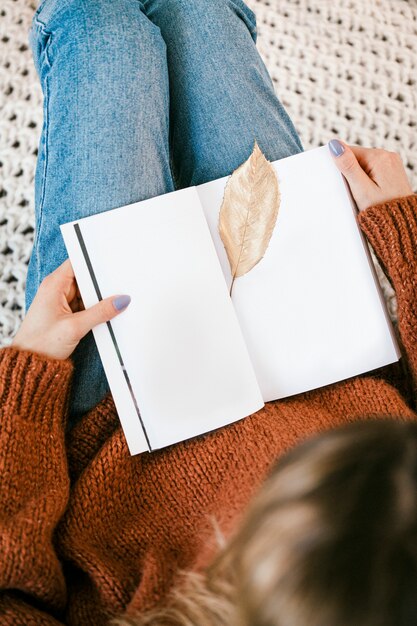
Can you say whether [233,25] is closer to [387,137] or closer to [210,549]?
[387,137]

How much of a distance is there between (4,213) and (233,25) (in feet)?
1.37

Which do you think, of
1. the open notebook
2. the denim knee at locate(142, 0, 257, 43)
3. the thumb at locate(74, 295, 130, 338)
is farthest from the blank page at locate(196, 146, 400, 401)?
the denim knee at locate(142, 0, 257, 43)

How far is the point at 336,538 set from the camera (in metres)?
0.25

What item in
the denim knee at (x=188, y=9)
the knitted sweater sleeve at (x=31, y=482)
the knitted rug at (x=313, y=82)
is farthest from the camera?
the knitted rug at (x=313, y=82)

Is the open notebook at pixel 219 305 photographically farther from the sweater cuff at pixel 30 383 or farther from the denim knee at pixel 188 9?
the denim knee at pixel 188 9

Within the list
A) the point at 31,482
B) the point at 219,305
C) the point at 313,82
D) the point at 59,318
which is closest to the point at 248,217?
the point at 219,305

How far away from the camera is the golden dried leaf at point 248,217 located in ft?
1.60

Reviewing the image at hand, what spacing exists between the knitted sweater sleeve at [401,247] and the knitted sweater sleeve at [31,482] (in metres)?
0.30

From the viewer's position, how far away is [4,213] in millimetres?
785

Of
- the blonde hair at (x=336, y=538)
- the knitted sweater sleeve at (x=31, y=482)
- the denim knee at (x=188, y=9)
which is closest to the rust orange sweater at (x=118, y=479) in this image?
the knitted sweater sleeve at (x=31, y=482)

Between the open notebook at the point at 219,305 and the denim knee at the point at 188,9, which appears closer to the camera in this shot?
the open notebook at the point at 219,305

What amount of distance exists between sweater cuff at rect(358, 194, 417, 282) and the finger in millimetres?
23

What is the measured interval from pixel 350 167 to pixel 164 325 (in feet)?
0.74

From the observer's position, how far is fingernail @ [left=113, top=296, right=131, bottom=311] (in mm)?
A: 446
